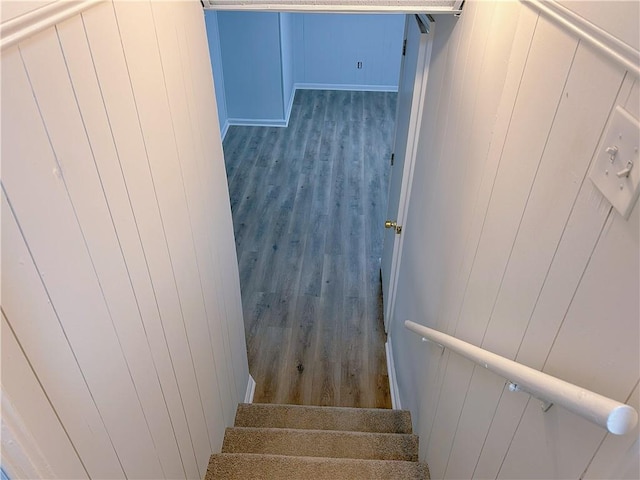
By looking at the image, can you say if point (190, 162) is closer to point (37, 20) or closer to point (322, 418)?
point (37, 20)

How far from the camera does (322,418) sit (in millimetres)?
2473

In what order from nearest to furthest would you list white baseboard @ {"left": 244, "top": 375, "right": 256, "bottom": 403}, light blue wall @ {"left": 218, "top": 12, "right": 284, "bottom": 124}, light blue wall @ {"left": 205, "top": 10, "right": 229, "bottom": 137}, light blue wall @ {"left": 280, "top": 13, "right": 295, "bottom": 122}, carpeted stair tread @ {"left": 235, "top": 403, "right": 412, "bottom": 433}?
carpeted stair tread @ {"left": 235, "top": 403, "right": 412, "bottom": 433}
white baseboard @ {"left": 244, "top": 375, "right": 256, "bottom": 403}
light blue wall @ {"left": 205, "top": 10, "right": 229, "bottom": 137}
light blue wall @ {"left": 218, "top": 12, "right": 284, "bottom": 124}
light blue wall @ {"left": 280, "top": 13, "right": 295, "bottom": 122}

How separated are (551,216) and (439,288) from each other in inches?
36.9

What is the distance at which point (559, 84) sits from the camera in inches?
33.7

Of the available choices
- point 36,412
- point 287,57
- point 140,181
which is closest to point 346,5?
point 140,181

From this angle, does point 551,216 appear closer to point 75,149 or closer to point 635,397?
point 635,397

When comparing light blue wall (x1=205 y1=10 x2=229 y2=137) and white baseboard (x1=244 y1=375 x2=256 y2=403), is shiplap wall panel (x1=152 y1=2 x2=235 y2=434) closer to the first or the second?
white baseboard (x1=244 y1=375 x2=256 y2=403)

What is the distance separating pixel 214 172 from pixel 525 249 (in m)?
1.22

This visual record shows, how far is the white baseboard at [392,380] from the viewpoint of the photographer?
2736mm

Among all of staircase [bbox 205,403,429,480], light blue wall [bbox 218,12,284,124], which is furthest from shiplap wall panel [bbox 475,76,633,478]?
light blue wall [bbox 218,12,284,124]

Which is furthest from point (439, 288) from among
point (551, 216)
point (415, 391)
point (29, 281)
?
point (29, 281)

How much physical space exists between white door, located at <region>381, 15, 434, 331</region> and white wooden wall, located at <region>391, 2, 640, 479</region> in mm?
240

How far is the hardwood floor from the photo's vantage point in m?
3.03

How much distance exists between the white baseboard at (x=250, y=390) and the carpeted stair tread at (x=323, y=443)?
0.47 m
